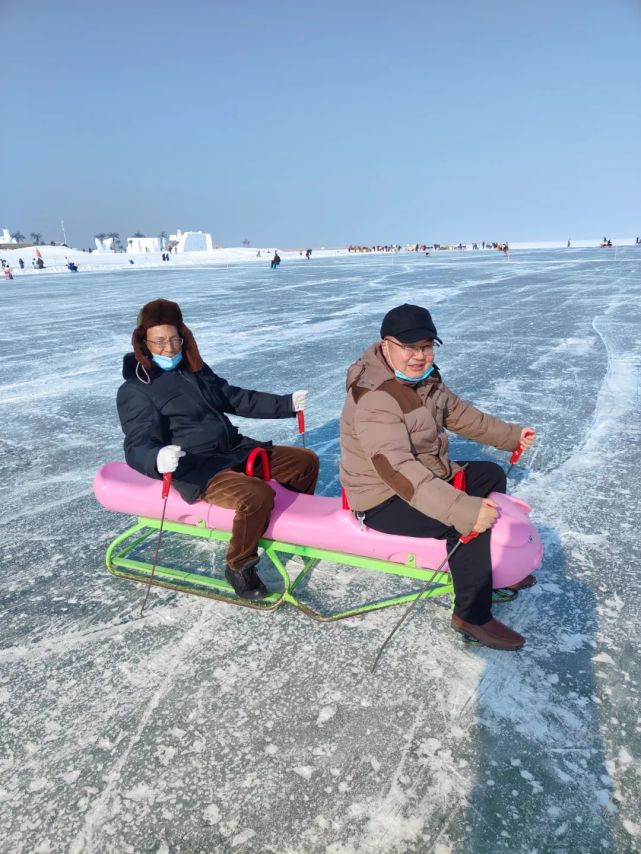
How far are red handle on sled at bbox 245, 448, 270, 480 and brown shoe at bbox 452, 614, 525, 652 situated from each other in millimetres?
1274

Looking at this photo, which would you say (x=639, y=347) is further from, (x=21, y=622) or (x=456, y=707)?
(x=21, y=622)

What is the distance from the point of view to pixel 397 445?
87.2 inches

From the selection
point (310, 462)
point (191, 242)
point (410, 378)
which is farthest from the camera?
point (191, 242)

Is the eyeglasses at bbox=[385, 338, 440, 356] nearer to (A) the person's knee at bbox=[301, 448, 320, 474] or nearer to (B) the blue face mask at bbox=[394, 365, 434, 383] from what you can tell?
(B) the blue face mask at bbox=[394, 365, 434, 383]

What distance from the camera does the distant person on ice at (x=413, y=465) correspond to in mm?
2166

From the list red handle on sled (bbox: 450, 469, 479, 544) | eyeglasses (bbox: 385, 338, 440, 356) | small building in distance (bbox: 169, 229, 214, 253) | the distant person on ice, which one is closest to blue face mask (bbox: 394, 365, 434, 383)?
the distant person on ice

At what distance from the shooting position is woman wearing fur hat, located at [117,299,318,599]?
2605mm

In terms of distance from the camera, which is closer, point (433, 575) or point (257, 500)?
point (433, 575)

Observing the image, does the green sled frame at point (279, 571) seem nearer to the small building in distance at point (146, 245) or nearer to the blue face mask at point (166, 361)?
the blue face mask at point (166, 361)

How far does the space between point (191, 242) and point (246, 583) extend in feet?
362

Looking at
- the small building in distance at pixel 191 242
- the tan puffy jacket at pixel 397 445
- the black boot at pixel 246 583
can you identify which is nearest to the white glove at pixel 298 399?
the tan puffy jacket at pixel 397 445

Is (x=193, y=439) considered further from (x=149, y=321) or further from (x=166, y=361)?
(x=149, y=321)

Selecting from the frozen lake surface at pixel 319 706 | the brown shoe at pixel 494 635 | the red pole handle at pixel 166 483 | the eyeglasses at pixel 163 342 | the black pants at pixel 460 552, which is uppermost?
the eyeglasses at pixel 163 342

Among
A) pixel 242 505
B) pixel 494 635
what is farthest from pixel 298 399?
pixel 494 635
